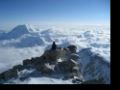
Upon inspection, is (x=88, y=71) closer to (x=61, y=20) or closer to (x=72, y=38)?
(x=72, y=38)

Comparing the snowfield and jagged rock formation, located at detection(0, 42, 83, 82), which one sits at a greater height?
the snowfield

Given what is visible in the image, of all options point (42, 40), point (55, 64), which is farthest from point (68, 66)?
point (42, 40)

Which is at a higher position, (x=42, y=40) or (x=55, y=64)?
(x=42, y=40)

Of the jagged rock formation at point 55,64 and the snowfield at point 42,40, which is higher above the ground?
the snowfield at point 42,40

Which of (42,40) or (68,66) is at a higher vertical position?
(42,40)

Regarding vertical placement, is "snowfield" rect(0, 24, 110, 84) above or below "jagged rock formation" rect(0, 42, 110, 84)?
above

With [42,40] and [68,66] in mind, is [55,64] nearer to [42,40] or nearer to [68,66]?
[68,66]
